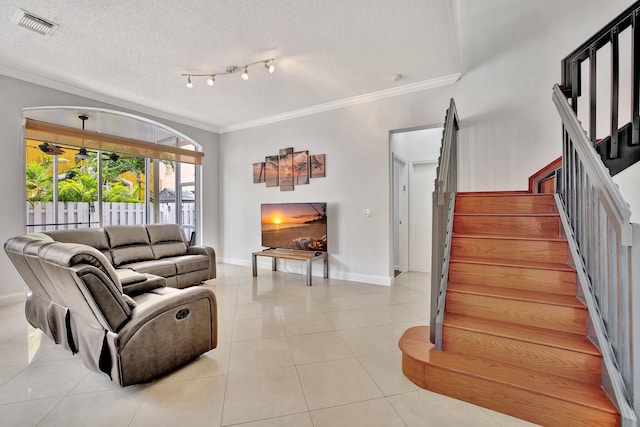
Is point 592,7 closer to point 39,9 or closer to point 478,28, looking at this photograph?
point 478,28

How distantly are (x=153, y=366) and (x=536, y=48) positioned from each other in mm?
5021

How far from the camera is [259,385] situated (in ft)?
6.00

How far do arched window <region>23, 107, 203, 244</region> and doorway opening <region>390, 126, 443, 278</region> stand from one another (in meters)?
3.98

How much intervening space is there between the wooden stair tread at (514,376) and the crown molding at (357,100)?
10.8 ft

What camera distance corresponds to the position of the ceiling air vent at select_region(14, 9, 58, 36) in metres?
2.40

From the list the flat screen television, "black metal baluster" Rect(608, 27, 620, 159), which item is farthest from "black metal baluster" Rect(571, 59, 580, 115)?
the flat screen television

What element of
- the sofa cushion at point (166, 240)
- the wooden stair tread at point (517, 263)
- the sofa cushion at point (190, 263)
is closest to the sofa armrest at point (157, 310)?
the sofa cushion at point (190, 263)

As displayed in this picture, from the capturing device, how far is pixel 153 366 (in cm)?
183

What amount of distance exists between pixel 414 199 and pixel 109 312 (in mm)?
4656

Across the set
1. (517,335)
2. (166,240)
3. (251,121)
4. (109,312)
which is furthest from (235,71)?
(517,335)

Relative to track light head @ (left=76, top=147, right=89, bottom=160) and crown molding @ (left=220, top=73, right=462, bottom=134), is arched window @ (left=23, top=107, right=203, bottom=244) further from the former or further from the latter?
crown molding @ (left=220, top=73, right=462, bottom=134)

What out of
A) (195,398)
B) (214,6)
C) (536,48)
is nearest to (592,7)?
(536,48)

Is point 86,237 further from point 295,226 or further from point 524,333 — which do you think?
point 524,333

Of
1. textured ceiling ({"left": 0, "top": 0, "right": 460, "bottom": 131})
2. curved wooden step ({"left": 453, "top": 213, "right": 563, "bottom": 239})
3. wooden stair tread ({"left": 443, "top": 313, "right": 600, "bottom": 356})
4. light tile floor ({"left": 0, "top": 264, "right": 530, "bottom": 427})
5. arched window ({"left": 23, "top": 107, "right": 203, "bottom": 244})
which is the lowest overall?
light tile floor ({"left": 0, "top": 264, "right": 530, "bottom": 427})
